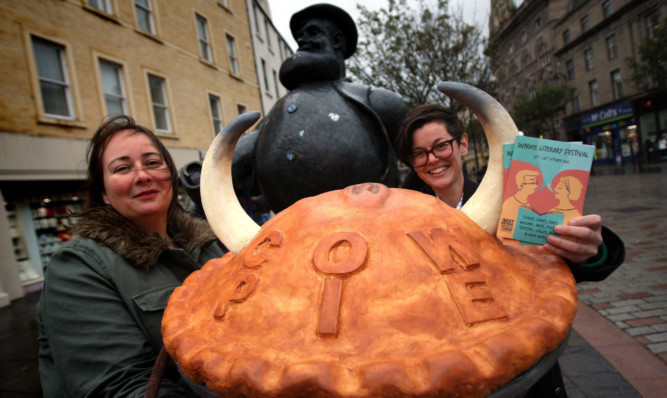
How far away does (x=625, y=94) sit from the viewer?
70.4 ft

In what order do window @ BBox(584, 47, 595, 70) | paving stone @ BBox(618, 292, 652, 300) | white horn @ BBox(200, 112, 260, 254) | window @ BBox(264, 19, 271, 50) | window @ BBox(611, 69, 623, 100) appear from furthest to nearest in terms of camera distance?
window @ BBox(584, 47, 595, 70) → window @ BBox(611, 69, 623, 100) → window @ BBox(264, 19, 271, 50) → paving stone @ BBox(618, 292, 652, 300) → white horn @ BBox(200, 112, 260, 254)

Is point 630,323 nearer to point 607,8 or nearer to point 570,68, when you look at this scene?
point 607,8

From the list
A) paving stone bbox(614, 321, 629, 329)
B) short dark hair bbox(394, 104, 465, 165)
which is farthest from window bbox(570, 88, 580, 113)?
short dark hair bbox(394, 104, 465, 165)

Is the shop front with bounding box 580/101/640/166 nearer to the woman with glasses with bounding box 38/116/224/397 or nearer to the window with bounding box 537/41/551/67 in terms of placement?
the window with bounding box 537/41/551/67

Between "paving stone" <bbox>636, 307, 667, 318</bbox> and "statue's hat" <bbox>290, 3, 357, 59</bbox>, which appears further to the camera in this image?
"paving stone" <bbox>636, 307, 667, 318</bbox>

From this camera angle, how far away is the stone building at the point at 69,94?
698 centimetres

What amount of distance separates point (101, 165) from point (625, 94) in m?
27.6

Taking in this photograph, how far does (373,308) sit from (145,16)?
12.4 meters

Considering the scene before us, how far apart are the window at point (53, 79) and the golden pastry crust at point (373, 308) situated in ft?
29.5

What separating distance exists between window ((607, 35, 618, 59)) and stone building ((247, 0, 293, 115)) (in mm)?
20154

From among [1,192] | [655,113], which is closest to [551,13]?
[655,113]

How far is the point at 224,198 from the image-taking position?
129 cm

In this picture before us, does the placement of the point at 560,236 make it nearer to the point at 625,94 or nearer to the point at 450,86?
the point at 450,86

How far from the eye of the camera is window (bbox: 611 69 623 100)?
21.9 meters
